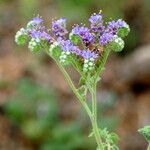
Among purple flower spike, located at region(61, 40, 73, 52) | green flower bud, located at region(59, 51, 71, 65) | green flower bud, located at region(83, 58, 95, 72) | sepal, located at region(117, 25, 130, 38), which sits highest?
sepal, located at region(117, 25, 130, 38)

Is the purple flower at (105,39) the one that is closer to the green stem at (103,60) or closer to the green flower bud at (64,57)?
the green stem at (103,60)

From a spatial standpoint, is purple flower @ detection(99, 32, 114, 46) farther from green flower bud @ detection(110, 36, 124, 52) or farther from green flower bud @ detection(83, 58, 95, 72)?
green flower bud @ detection(83, 58, 95, 72)

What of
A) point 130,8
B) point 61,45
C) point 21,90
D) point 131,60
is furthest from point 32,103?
point 61,45

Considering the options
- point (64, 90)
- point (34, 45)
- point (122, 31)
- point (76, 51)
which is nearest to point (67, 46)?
point (76, 51)

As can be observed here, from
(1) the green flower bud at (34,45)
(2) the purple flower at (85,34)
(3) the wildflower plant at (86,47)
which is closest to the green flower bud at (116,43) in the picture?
(3) the wildflower plant at (86,47)

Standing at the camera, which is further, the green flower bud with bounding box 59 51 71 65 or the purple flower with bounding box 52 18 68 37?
the purple flower with bounding box 52 18 68 37

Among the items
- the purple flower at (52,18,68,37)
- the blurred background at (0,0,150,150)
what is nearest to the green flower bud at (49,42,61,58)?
the purple flower at (52,18,68,37)
